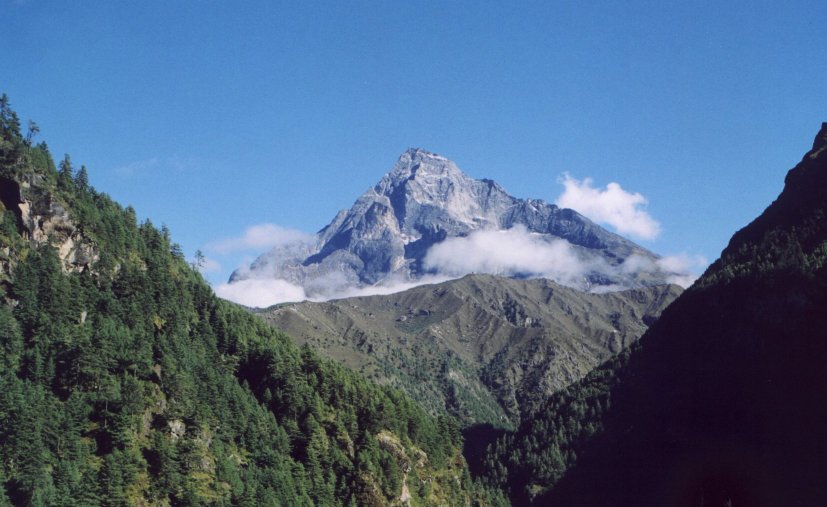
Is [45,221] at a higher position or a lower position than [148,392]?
higher

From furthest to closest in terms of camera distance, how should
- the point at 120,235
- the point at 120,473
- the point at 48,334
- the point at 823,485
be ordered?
the point at 823,485
the point at 120,235
the point at 48,334
the point at 120,473

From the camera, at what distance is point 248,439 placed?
467 ft

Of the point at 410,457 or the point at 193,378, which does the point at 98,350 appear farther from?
the point at 410,457

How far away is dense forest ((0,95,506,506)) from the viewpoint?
10831 cm

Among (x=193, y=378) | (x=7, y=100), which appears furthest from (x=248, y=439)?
(x=7, y=100)

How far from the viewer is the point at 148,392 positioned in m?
126

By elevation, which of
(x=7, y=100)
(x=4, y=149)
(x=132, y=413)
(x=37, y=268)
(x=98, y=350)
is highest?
(x=7, y=100)

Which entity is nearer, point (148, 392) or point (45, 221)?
point (148, 392)

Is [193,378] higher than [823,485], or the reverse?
[193,378]

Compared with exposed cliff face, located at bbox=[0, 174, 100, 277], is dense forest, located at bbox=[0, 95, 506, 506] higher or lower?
lower

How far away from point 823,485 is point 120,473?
18911cm

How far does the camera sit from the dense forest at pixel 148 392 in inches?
4264

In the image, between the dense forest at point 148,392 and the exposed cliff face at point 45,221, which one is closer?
the dense forest at point 148,392

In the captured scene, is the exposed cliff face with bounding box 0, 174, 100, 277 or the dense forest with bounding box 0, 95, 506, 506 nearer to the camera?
the dense forest with bounding box 0, 95, 506, 506
